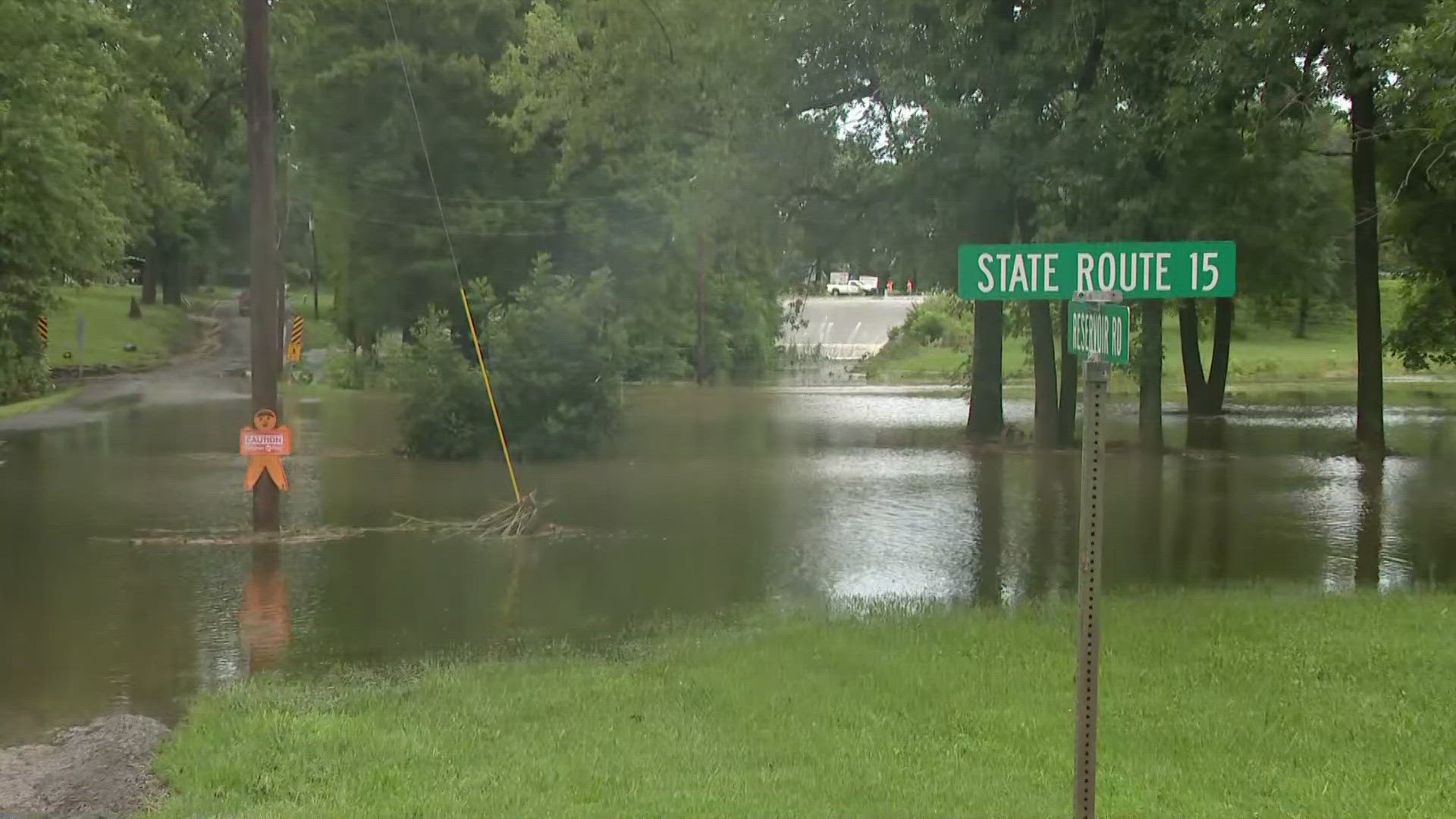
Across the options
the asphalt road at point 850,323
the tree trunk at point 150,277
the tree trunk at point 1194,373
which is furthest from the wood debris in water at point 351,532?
the asphalt road at point 850,323

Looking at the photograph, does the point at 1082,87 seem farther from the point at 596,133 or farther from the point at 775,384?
the point at 775,384

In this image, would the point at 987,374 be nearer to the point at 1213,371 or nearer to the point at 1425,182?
the point at 1425,182

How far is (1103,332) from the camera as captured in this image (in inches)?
169

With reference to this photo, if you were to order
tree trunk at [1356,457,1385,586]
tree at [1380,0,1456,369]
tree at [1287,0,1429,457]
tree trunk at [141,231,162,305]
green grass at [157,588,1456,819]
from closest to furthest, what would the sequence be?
green grass at [157,588,1456,819], tree at [1380,0,1456,369], tree trunk at [1356,457,1385,586], tree at [1287,0,1429,457], tree trunk at [141,231,162,305]

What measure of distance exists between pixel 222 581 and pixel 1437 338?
843 inches

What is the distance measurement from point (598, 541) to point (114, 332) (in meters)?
42.8

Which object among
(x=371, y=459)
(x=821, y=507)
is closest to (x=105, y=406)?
(x=371, y=459)

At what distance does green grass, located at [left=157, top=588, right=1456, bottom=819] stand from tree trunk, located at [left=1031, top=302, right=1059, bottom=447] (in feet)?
→ 45.8

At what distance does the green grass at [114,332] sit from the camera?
44719 millimetres

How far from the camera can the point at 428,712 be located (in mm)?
7023

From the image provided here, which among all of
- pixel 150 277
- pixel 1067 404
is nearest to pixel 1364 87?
pixel 1067 404

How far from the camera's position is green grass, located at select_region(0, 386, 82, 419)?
29172 millimetres

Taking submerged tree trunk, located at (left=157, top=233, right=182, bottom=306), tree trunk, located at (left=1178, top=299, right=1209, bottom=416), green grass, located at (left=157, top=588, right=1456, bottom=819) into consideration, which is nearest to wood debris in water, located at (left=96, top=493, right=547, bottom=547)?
green grass, located at (left=157, top=588, right=1456, bottom=819)

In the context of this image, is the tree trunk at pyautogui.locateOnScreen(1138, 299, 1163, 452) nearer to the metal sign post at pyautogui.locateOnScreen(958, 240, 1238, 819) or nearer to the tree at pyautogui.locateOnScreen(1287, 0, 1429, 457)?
the tree at pyautogui.locateOnScreen(1287, 0, 1429, 457)
